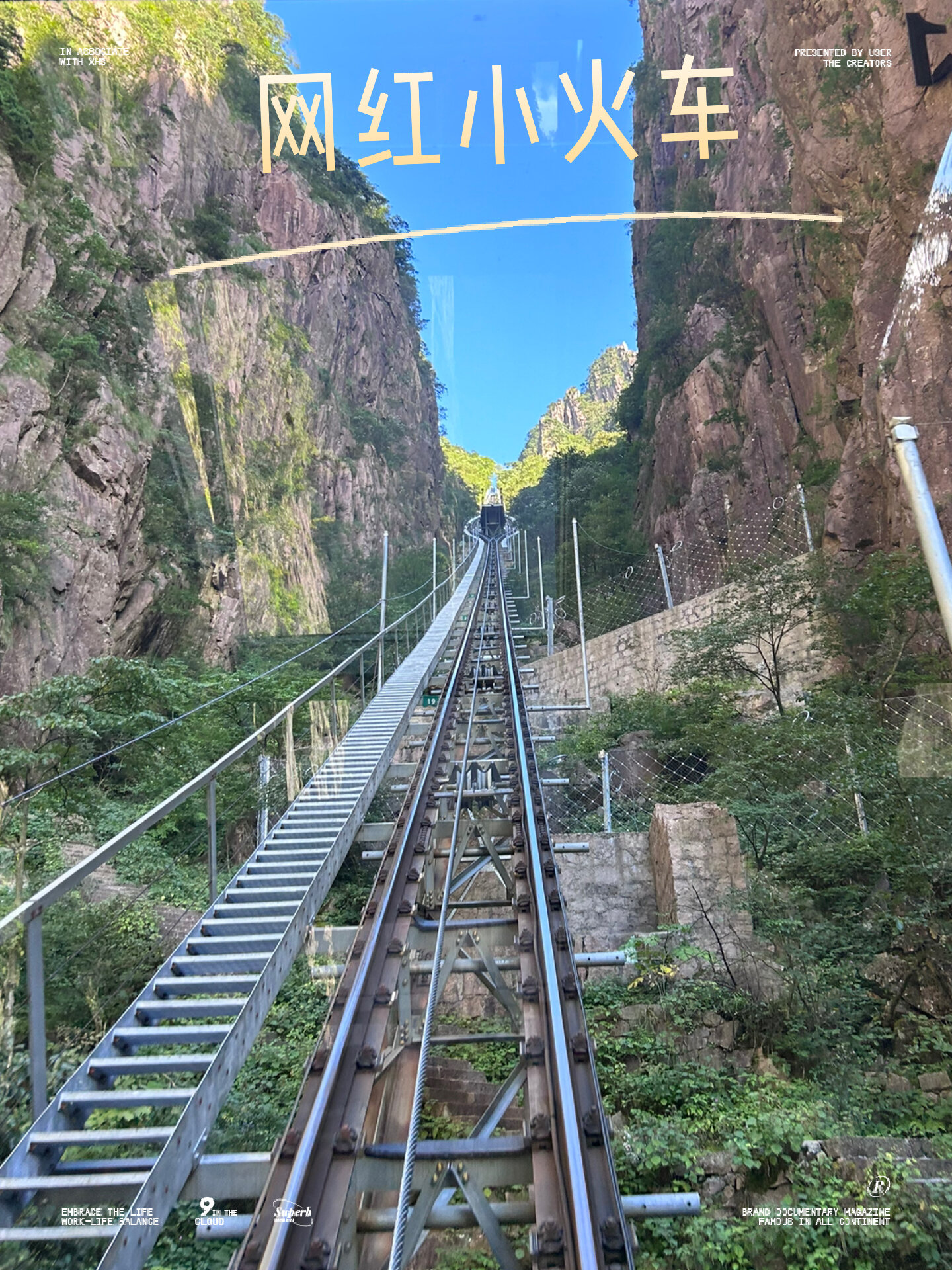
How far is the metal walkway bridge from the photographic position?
1702 mm

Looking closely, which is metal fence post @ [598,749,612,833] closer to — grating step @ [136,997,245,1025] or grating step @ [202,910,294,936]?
grating step @ [202,910,294,936]

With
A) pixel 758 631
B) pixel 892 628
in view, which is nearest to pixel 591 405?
pixel 758 631

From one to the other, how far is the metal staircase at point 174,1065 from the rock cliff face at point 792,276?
5.16m

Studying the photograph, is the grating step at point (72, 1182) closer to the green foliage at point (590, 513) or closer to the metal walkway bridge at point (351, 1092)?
the metal walkway bridge at point (351, 1092)

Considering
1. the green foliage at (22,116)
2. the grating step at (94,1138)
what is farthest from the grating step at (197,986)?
the green foliage at (22,116)

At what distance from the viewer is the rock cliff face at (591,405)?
23.1 metres

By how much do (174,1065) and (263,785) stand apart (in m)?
2.48

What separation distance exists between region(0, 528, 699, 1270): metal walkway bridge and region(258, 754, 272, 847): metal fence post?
0.47m

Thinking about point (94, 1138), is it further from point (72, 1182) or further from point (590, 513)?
point (590, 513)

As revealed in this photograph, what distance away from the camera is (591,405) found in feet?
92.0

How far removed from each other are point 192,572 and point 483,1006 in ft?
29.2

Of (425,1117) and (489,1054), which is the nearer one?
(425,1117)

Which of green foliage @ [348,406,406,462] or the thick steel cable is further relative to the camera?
green foliage @ [348,406,406,462]

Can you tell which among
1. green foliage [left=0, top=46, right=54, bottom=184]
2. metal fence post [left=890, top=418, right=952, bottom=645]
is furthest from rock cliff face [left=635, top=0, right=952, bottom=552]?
green foliage [left=0, top=46, right=54, bottom=184]
